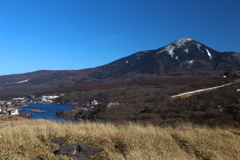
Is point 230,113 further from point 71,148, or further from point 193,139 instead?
point 71,148

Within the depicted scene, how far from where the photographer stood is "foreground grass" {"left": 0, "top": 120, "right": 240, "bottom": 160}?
529 centimetres

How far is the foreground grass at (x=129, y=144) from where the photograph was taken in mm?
5285

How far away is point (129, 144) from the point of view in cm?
609

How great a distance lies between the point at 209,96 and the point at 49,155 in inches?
1168

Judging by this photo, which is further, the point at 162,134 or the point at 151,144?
the point at 162,134

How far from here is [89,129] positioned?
8086mm

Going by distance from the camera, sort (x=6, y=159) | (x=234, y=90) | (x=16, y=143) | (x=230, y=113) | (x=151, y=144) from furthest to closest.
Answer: (x=234, y=90), (x=230, y=113), (x=16, y=143), (x=151, y=144), (x=6, y=159)

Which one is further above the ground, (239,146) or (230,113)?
(239,146)

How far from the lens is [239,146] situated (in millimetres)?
6098

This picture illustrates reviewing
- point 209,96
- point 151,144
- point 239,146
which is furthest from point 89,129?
point 209,96

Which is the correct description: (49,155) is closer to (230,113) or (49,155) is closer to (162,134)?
(162,134)

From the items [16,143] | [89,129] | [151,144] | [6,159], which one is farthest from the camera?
[89,129]

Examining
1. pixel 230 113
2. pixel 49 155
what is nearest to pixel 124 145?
pixel 49 155


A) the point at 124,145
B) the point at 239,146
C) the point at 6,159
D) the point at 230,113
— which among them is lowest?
the point at 230,113
